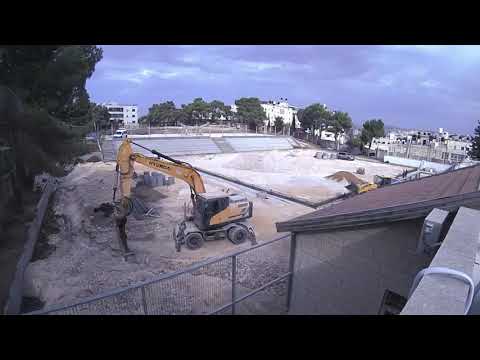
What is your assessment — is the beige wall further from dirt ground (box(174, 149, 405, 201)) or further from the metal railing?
dirt ground (box(174, 149, 405, 201))

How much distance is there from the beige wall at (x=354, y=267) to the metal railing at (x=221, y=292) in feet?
1.55

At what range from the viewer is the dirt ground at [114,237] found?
33.8 feet

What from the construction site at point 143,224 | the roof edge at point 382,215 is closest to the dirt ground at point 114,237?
the construction site at point 143,224

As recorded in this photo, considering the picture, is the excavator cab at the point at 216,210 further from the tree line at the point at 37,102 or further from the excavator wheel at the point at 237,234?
the tree line at the point at 37,102

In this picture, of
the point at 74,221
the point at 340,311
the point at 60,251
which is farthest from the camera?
the point at 74,221

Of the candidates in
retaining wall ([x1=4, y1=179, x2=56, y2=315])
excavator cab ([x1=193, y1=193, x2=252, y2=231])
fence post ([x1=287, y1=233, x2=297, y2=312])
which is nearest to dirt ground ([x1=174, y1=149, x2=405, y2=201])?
excavator cab ([x1=193, y1=193, x2=252, y2=231])

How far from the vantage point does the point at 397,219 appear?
5.26 meters

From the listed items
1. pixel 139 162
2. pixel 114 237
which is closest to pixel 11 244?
pixel 114 237

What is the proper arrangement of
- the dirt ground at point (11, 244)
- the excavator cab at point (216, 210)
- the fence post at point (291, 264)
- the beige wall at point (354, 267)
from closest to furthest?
1. the beige wall at point (354, 267)
2. the fence post at point (291, 264)
3. the dirt ground at point (11, 244)
4. the excavator cab at point (216, 210)
